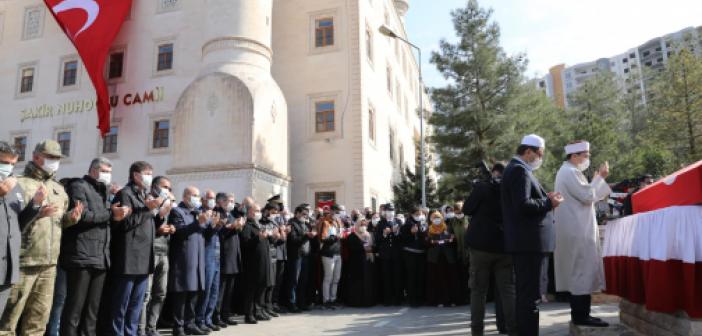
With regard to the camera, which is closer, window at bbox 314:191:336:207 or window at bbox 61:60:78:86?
window at bbox 314:191:336:207

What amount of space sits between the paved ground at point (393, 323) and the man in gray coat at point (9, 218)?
3211 mm

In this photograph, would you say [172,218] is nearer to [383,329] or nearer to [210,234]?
[210,234]

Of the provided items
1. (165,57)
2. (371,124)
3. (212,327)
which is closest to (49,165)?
(212,327)

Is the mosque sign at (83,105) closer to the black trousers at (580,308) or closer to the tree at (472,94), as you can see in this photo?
the tree at (472,94)

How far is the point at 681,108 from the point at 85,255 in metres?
26.5

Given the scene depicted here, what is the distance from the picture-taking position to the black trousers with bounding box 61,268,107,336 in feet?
17.5

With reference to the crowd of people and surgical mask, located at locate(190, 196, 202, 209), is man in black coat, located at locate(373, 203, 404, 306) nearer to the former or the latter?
the crowd of people

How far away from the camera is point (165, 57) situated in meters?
24.3

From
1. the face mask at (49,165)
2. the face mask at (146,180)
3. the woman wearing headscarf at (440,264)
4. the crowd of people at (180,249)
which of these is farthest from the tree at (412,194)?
the face mask at (49,165)

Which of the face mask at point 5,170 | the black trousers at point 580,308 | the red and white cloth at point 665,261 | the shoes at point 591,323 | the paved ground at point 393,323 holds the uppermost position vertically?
the face mask at point 5,170

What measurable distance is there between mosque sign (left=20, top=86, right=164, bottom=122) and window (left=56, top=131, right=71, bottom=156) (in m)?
0.98

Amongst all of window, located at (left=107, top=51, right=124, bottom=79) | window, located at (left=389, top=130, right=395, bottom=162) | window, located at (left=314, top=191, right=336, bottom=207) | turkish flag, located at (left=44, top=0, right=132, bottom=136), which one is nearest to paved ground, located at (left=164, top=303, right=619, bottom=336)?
window, located at (left=314, top=191, right=336, bottom=207)

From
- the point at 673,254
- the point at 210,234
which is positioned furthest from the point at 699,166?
the point at 210,234

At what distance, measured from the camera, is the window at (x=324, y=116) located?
2253cm
